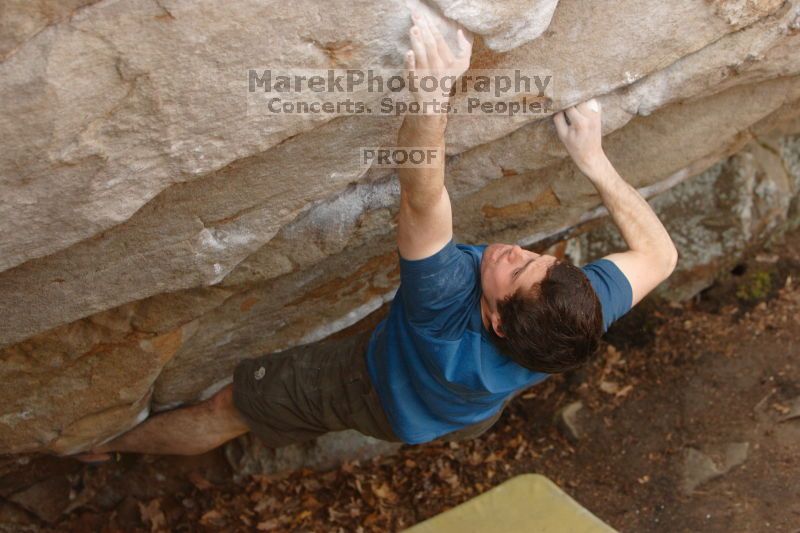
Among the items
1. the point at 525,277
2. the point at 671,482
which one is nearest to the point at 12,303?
the point at 525,277

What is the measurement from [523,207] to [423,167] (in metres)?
1.55

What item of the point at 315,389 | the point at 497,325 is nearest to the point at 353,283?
the point at 315,389

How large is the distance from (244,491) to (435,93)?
311cm

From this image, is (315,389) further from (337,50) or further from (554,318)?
(337,50)

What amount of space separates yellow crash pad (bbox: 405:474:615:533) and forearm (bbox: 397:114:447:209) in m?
1.73

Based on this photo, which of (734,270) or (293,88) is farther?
(734,270)

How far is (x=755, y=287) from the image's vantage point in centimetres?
591

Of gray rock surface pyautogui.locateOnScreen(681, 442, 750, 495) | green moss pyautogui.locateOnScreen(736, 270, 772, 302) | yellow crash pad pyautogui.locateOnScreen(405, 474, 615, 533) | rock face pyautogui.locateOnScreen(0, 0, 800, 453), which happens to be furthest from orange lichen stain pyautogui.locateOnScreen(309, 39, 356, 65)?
green moss pyautogui.locateOnScreen(736, 270, 772, 302)

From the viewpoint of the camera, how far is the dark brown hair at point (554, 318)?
307 centimetres

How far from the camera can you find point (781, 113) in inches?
185

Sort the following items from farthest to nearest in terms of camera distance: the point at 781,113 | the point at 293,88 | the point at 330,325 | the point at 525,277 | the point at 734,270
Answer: the point at 734,270 < the point at 781,113 < the point at 330,325 < the point at 525,277 < the point at 293,88

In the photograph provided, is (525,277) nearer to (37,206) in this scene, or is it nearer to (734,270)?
(37,206)

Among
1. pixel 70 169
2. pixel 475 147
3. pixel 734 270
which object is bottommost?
pixel 734 270

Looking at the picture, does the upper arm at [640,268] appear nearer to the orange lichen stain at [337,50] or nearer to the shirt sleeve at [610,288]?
the shirt sleeve at [610,288]
